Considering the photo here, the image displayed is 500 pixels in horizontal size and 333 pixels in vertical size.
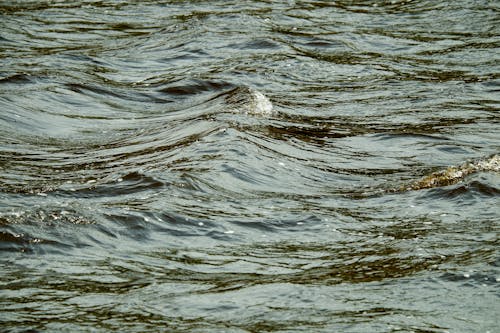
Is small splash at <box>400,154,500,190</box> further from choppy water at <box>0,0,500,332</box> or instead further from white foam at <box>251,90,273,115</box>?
white foam at <box>251,90,273,115</box>

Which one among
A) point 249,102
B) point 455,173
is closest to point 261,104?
point 249,102

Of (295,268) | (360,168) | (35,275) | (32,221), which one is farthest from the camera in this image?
(360,168)

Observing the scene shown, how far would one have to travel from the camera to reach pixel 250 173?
7.41 meters

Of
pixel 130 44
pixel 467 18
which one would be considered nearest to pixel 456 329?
pixel 130 44

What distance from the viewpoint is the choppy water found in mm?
4902

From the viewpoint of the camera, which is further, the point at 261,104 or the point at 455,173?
the point at 261,104

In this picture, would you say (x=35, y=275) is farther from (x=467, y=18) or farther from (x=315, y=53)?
(x=467, y=18)

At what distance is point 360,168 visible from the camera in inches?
307

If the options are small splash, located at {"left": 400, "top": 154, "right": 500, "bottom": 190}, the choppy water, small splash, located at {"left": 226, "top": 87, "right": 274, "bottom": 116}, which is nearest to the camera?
the choppy water

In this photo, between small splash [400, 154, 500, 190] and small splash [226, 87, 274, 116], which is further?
small splash [226, 87, 274, 116]

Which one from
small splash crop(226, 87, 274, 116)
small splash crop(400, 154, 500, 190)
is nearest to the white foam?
small splash crop(226, 87, 274, 116)

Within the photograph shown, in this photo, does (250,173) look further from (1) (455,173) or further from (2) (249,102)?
(2) (249,102)

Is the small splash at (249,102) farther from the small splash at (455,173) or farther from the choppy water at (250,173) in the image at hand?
the small splash at (455,173)

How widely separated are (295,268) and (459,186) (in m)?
1.88
